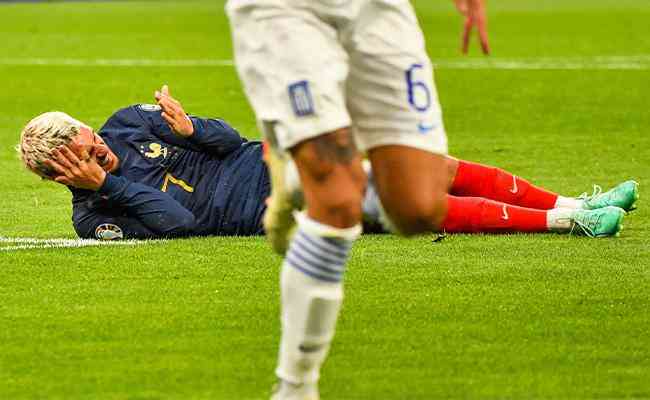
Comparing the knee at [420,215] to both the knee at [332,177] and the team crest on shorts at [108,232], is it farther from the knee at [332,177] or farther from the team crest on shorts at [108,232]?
the team crest on shorts at [108,232]

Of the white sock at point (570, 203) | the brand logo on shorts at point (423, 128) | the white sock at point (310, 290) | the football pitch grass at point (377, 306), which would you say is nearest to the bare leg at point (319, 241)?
the white sock at point (310, 290)

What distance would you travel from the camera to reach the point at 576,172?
10891mm

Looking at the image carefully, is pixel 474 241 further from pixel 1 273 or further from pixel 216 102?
pixel 216 102

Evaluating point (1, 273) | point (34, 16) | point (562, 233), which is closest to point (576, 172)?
point (562, 233)

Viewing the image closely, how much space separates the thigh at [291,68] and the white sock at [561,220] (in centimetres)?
331

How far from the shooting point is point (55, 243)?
27.2 feet

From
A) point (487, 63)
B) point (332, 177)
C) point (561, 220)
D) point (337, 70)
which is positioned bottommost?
point (487, 63)

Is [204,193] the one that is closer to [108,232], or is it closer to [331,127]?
[108,232]

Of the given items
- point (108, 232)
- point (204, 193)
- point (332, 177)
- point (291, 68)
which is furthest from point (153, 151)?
point (332, 177)

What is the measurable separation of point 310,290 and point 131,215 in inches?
131

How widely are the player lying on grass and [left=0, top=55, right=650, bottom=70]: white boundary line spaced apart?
9.95 metres

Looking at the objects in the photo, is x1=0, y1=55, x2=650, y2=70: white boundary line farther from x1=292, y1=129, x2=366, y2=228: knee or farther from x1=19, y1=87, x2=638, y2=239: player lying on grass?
x1=292, y1=129, x2=366, y2=228: knee

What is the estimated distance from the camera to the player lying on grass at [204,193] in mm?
8148

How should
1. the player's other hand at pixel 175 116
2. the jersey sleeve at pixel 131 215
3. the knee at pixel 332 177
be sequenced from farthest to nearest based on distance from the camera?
the player's other hand at pixel 175 116 → the jersey sleeve at pixel 131 215 → the knee at pixel 332 177
